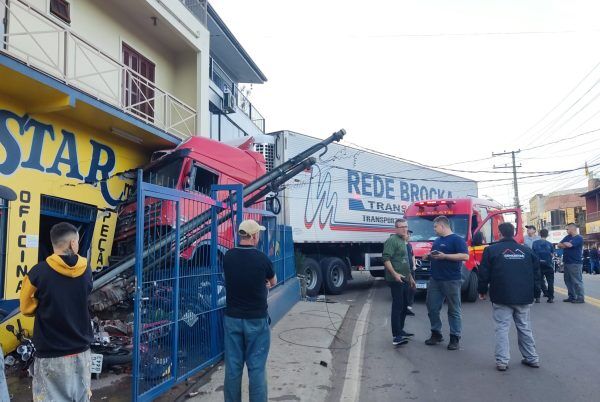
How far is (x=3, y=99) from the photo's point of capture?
685cm

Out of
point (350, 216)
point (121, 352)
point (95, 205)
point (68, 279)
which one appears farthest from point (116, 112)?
point (350, 216)

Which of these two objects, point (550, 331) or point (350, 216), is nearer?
point (550, 331)

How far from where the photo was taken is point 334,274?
14094 millimetres

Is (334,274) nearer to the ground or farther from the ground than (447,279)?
nearer to the ground

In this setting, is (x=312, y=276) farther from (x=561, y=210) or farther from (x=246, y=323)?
(x=561, y=210)

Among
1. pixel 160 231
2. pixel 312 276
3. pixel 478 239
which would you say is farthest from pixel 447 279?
pixel 312 276

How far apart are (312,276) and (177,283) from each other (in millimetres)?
8496

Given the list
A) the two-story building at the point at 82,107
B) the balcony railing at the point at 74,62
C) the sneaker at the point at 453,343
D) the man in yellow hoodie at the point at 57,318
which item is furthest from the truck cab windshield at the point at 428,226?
the man in yellow hoodie at the point at 57,318

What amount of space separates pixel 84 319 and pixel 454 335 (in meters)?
5.22

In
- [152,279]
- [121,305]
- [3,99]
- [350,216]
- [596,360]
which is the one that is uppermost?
[3,99]

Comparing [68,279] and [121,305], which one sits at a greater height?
[68,279]

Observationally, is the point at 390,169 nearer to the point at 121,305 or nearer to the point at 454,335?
the point at 454,335

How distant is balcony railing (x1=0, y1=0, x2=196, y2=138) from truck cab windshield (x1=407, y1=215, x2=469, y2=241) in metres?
6.56

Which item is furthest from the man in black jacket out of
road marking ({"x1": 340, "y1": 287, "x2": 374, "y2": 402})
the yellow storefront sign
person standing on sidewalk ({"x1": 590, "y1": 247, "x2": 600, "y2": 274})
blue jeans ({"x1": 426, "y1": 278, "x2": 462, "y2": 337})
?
person standing on sidewalk ({"x1": 590, "y1": 247, "x2": 600, "y2": 274})
